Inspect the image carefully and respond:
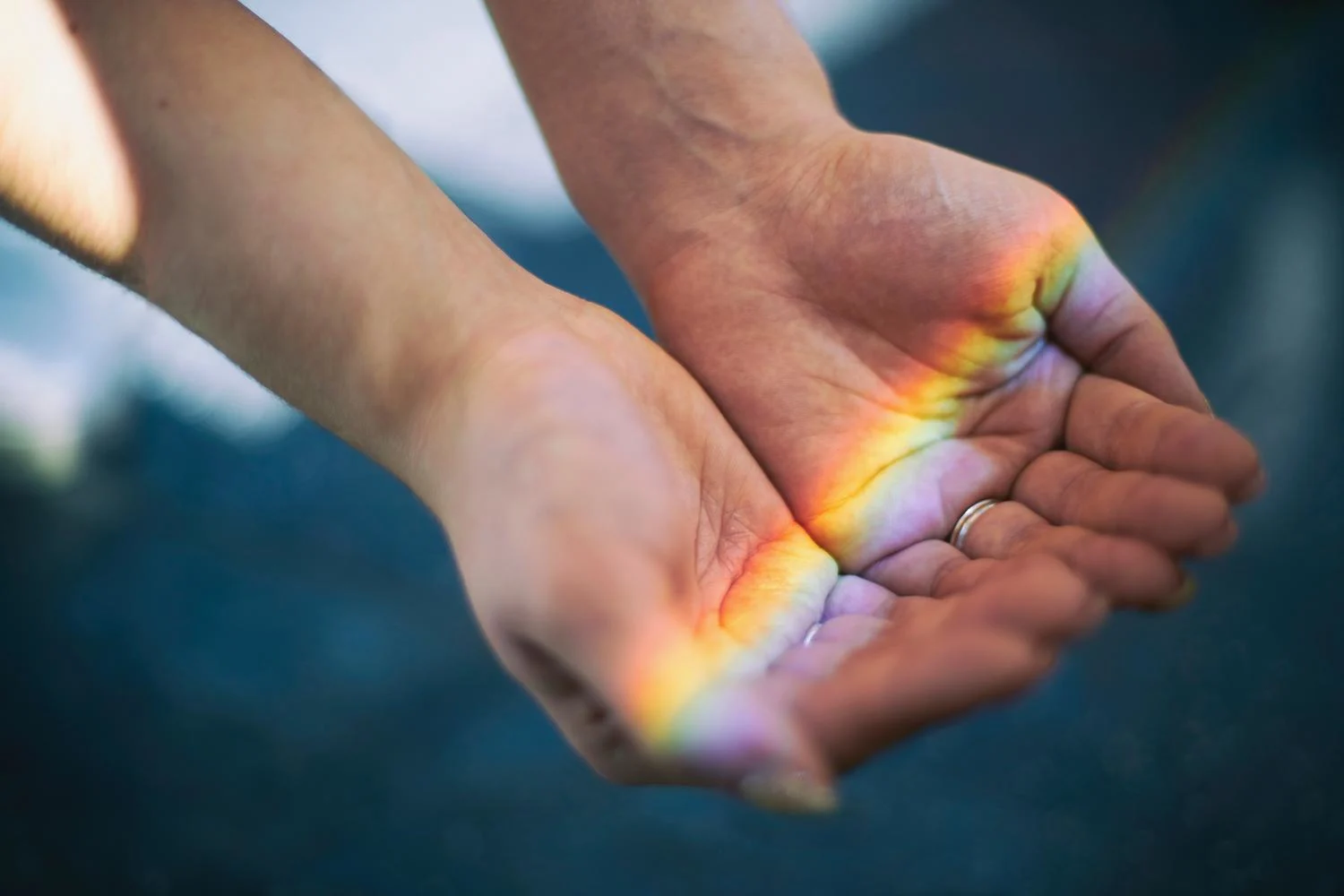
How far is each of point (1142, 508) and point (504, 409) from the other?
0.28 m

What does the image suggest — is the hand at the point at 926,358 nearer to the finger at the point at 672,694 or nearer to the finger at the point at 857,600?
the finger at the point at 857,600

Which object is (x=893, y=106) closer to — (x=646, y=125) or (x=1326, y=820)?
(x=646, y=125)

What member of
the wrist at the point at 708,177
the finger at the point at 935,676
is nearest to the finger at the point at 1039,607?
the finger at the point at 935,676

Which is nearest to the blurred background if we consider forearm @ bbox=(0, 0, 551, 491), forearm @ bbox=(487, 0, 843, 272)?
forearm @ bbox=(487, 0, 843, 272)

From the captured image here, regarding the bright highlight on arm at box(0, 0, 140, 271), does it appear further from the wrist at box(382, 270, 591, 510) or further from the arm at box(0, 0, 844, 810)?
the wrist at box(382, 270, 591, 510)

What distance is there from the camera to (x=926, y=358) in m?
0.58

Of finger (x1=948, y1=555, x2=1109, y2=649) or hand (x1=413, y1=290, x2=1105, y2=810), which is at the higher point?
hand (x1=413, y1=290, x2=1105, y2=810)

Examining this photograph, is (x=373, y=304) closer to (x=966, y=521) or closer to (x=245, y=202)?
(x=245, y=202)

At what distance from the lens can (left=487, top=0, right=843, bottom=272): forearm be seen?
69 cm

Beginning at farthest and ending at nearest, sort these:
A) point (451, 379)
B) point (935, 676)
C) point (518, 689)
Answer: point (518, 689) → point (451, 379) → point (935, 676)

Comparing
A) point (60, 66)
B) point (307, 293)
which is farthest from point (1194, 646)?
point (60, 66)

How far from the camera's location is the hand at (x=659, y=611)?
13.1 inches

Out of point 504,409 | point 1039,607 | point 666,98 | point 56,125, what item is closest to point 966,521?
point 1039,607

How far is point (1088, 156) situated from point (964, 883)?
0.85 meters
